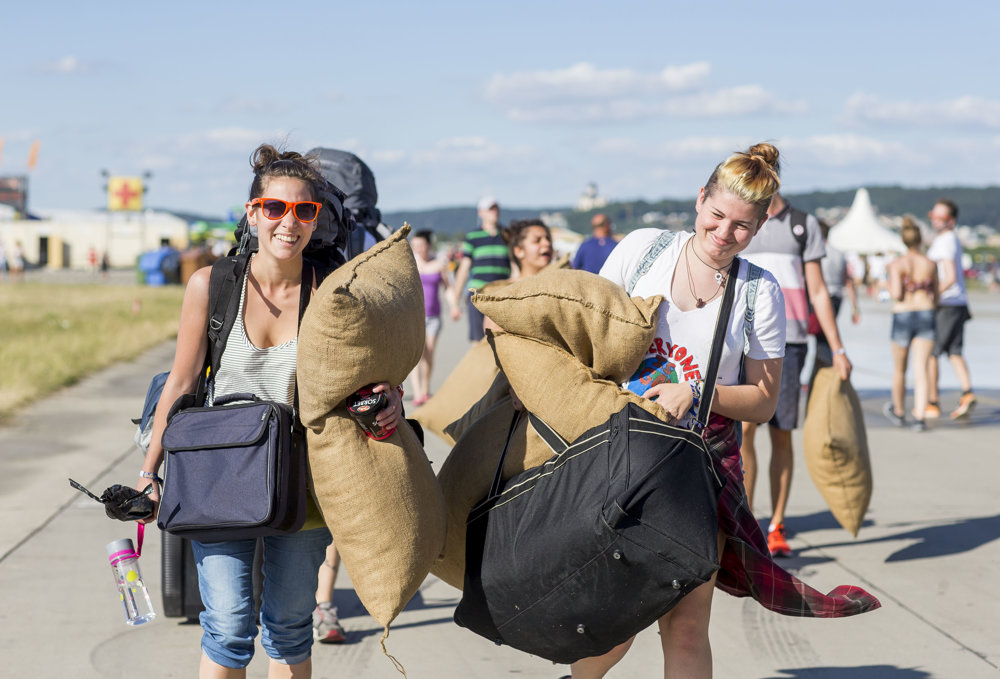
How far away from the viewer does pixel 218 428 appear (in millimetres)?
2918

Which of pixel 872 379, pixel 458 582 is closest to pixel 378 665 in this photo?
pixel 458 582

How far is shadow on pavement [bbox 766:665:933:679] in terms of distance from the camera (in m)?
4.22

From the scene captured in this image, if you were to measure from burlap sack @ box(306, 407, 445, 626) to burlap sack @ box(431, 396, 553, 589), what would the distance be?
0.19 m

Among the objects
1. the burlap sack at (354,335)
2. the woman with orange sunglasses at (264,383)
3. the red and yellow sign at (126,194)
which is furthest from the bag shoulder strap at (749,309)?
the red and yellow sign at (126,194)

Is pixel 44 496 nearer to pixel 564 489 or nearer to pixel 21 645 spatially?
pixel 21 645

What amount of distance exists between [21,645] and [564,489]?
279cm

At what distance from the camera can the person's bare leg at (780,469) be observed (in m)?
6.07

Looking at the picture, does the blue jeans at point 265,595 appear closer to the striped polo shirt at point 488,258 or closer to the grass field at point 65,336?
the striped polo shirt at point 488,258

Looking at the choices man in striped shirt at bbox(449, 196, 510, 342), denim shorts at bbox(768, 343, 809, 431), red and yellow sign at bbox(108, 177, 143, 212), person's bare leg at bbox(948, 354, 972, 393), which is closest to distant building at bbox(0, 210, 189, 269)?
red and yellow sign at bbox(108, 177, 143, 212)

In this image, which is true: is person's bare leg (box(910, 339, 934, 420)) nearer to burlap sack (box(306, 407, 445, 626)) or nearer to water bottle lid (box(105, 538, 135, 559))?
burlap sack (box(306, 407, 445, 626))

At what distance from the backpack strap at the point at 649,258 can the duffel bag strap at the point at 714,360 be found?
248 mm

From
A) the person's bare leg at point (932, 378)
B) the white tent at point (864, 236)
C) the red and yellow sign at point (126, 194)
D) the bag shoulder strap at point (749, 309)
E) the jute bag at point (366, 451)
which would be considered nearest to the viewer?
the jute bag at point (366, 451)

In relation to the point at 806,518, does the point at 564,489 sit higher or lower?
higher

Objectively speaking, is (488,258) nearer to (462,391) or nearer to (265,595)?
(462,391)
